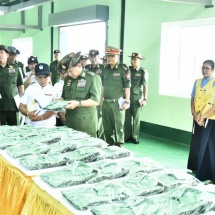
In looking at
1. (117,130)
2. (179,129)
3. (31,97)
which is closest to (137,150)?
(117,130)

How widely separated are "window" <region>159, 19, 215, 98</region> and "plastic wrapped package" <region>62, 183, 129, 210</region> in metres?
4.29

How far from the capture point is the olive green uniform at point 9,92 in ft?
15.9

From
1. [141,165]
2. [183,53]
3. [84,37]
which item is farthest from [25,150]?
[84,37]

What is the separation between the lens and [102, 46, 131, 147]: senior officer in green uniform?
5418mm

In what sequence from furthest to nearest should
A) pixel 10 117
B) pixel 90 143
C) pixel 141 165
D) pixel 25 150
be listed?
1. pixel 10 117
2. pixel 90 143
3. pixel 25 150
4. pixel 141 165

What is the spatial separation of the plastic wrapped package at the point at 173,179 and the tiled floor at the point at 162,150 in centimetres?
280

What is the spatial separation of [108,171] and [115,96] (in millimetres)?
3382

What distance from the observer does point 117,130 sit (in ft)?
18.0

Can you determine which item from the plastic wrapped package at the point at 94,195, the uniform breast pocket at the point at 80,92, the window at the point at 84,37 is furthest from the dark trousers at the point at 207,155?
the window at the point at 84,37

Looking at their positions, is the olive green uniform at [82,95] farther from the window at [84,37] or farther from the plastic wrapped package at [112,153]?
the window at [84,37]

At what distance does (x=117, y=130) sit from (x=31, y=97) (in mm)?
2232

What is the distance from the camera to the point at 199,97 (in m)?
4.28

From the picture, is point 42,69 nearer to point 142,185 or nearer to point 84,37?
point 142,185

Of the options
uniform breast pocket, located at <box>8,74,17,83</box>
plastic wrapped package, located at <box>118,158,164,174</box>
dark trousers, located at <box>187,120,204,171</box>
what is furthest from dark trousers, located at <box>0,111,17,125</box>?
plastic wrapped package, located at <box>118,158,164,174</box>
